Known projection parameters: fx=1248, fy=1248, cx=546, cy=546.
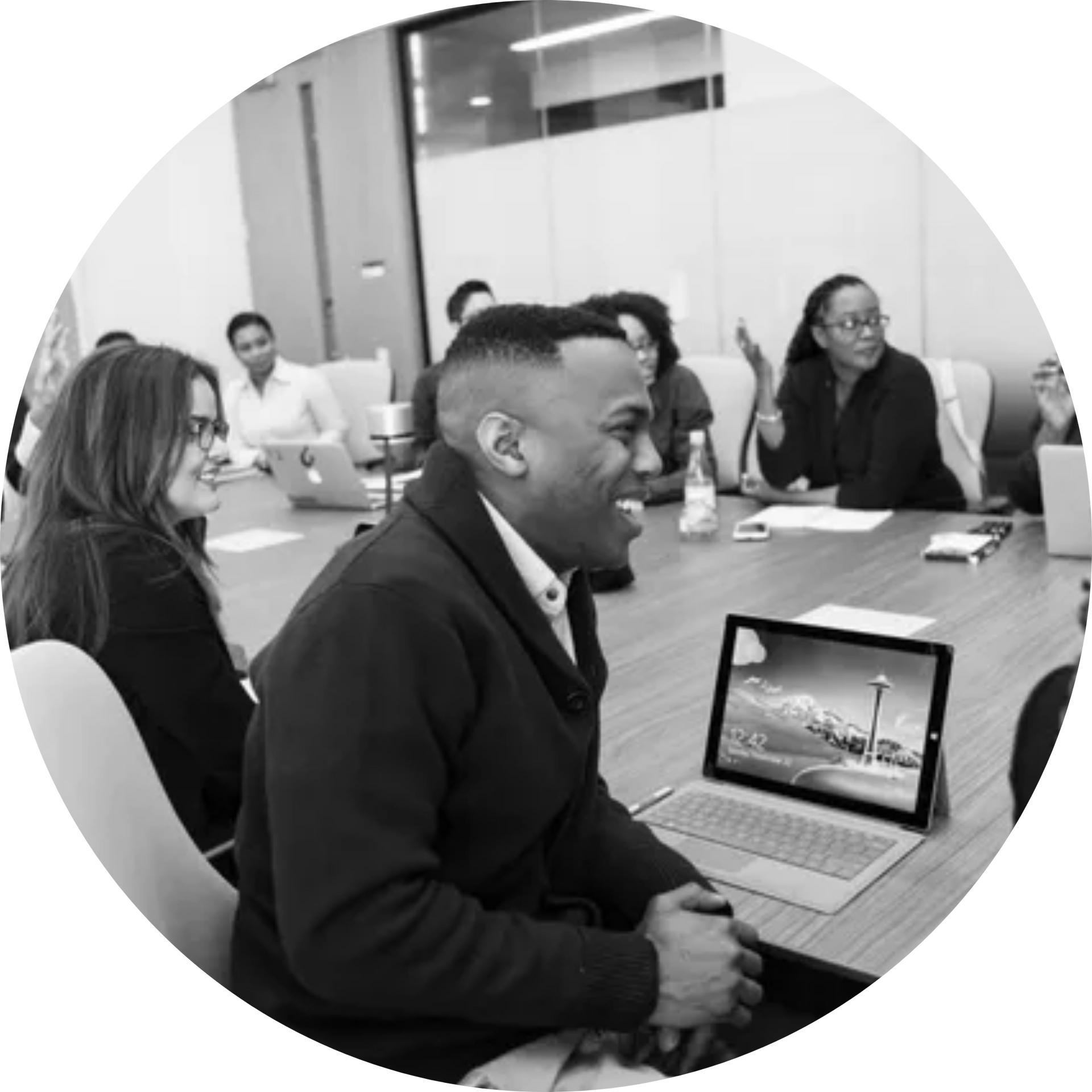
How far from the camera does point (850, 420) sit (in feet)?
12.0

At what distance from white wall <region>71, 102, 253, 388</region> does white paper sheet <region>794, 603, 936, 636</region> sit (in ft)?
15.9

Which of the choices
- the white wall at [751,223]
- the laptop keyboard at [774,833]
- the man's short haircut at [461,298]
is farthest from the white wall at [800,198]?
the laptop keyboard at [774,833]

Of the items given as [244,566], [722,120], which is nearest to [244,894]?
[244,566]

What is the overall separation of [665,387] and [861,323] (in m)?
0.69

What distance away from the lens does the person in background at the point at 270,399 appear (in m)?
5.32

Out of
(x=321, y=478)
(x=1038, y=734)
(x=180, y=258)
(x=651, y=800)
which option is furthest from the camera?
(x=180, y=258)

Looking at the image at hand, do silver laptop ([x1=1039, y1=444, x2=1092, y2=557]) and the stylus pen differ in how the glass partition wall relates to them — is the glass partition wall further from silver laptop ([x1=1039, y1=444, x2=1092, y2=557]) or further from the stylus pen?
the stylus pen

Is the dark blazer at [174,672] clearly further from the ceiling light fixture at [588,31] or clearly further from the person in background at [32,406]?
the ceiling light fixture at [588,31]

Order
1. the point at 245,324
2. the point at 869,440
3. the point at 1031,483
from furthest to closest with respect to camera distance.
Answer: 1. the point at 245,324
2. the point at 869,440
3. the point at 1031,483

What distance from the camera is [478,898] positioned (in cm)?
125

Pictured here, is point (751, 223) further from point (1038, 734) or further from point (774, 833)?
point (1038, 734)

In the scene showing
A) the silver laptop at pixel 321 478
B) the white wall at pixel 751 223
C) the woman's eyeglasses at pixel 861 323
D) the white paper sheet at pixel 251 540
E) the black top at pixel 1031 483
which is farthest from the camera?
the white wall at pixel 751 223

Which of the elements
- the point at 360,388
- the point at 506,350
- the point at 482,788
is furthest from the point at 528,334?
the point at 360,388

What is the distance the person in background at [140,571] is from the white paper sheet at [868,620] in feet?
3.56
